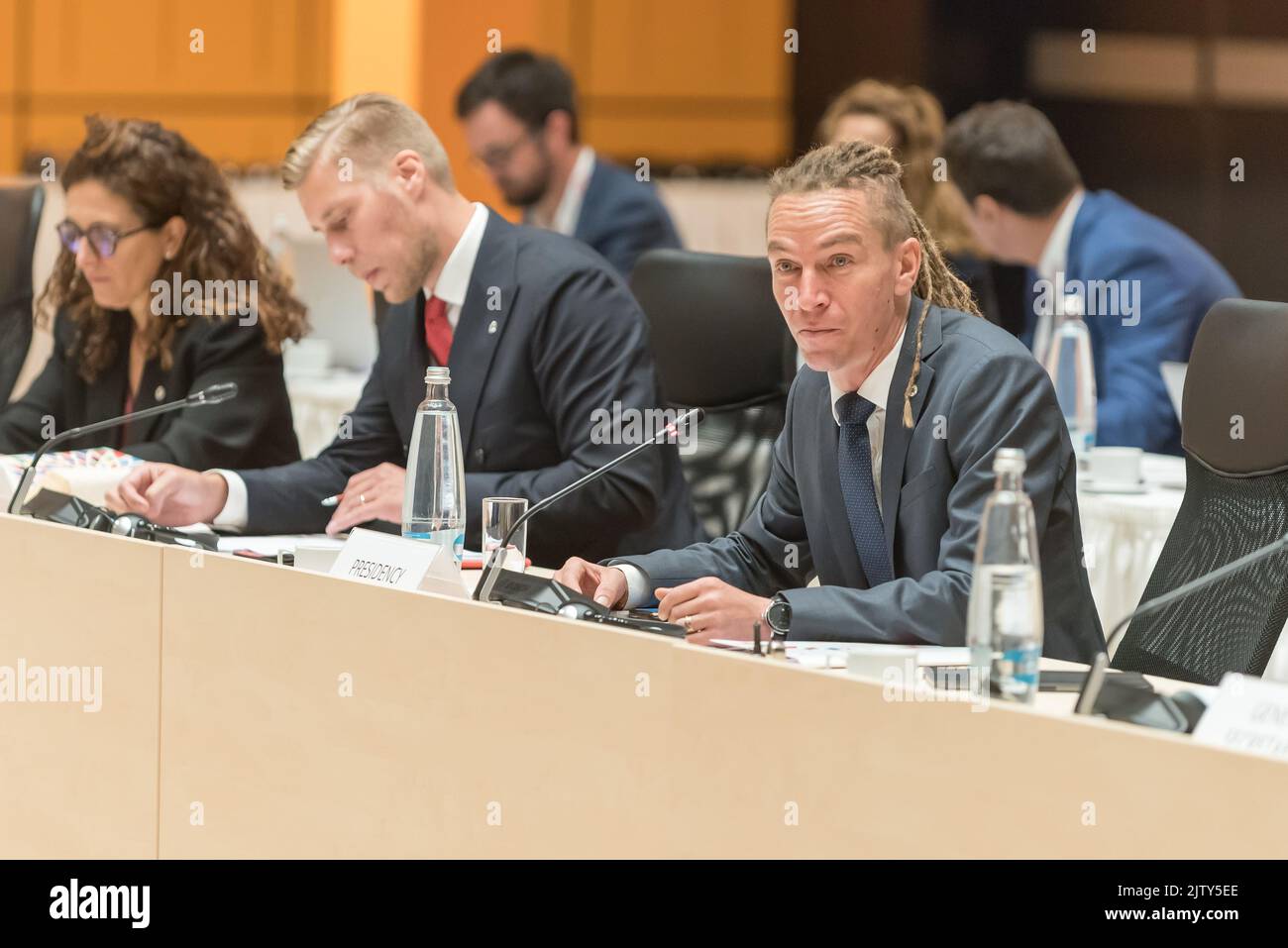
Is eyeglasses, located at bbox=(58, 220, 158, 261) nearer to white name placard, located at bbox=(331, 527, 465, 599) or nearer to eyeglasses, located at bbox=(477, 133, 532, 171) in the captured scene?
white name placard, located at bbox=(331, 527, 465, 599)

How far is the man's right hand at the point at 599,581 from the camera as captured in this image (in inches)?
77.4

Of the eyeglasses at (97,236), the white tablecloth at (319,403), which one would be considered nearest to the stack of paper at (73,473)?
the eyeglasses at (97,236)

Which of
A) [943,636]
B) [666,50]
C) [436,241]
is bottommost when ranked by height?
[943,636]

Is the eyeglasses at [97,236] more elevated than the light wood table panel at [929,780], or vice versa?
the eyeglasses at [97,236]

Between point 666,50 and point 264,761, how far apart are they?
5.40 m

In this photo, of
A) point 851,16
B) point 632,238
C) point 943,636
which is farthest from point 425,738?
point 851,16

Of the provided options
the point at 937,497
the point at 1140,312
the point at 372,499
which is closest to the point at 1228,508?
the point at 937,497

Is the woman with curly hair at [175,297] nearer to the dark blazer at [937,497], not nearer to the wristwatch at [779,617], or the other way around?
the dark blazer at [937,497]

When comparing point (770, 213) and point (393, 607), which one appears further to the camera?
point (770, 213)

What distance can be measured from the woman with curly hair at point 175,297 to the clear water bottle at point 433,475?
0.79m

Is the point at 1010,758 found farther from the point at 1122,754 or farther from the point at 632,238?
the point at 632,238

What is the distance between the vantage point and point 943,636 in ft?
5.92


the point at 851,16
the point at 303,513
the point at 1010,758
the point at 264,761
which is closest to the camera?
the point at 1010,758

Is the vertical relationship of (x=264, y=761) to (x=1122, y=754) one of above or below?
below
